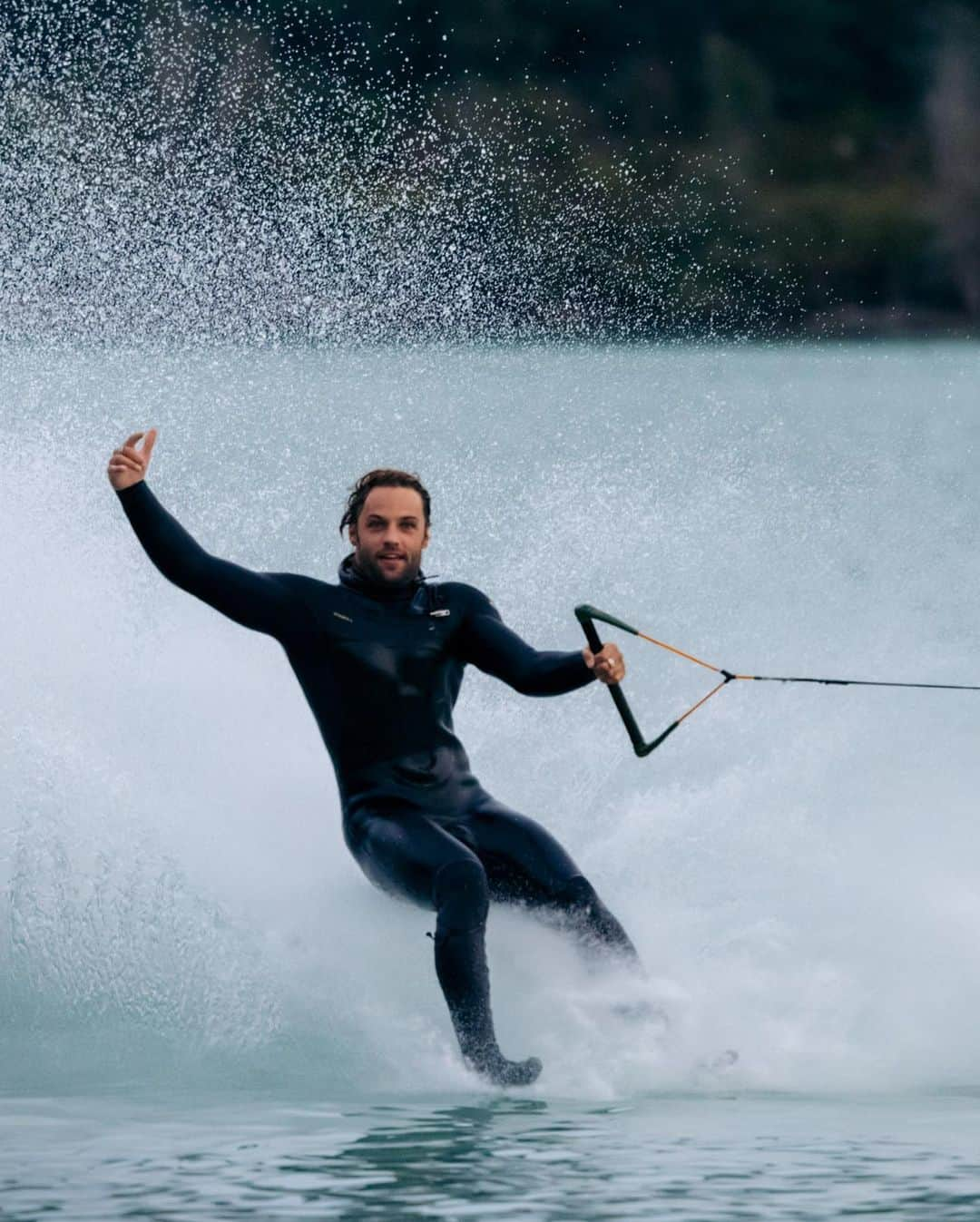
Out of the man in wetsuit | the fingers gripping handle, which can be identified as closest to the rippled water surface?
the man in wetsuit

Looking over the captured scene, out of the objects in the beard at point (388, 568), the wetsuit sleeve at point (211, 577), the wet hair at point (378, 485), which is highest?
the wet hair at point (378, 485)

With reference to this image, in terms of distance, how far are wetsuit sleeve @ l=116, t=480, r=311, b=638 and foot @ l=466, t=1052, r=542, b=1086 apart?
125 centimetres

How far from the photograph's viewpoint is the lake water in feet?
20.6

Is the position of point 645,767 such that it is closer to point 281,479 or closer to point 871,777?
point 871,777

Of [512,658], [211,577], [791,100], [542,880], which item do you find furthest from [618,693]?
[791,100]

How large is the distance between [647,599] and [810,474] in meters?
9.79

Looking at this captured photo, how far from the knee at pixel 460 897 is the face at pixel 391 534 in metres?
0.86

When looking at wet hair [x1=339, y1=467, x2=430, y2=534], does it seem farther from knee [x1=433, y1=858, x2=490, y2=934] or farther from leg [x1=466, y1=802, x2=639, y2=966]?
knee [x1=433, y1=858, x2=490, y2=934]

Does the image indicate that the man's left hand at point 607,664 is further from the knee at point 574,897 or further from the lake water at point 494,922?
the lake water at point 494,922

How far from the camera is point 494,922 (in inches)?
297

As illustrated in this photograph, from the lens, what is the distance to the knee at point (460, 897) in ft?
23.2

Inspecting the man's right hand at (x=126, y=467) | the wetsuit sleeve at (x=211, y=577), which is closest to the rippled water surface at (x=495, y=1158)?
the wetsuit sleeve at (x=211, y=577)

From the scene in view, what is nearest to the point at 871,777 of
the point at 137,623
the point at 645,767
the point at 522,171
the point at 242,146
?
the point at 645,767

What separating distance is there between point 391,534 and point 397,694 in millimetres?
420
